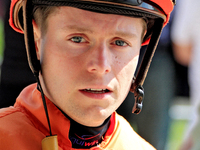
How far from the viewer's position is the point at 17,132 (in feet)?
5.40

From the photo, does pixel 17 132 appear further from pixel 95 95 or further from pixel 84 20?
pixel 84 20

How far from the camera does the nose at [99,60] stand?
1.63 metres

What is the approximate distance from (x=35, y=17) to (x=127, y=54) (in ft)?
2.06

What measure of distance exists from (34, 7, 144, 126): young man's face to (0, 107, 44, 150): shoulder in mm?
213

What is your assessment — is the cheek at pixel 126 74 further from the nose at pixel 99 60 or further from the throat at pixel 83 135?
the throat at pixel 83 135

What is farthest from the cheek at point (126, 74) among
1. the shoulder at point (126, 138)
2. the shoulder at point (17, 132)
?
the shoulder at point (17, 132)

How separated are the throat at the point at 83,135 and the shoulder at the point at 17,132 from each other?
0.21 meters

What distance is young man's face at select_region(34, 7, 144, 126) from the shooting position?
166cm

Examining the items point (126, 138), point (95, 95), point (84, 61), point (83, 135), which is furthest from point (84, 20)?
point (126, 138)

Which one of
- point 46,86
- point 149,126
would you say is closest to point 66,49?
point 46,86

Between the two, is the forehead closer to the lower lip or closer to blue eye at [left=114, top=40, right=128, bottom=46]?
blue eye at [left=114, top=40, right=128, bottom=46]

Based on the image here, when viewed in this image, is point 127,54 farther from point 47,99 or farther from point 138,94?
point 47,99

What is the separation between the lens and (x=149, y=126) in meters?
3.35

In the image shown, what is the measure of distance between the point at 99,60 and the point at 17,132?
0.59 meters
